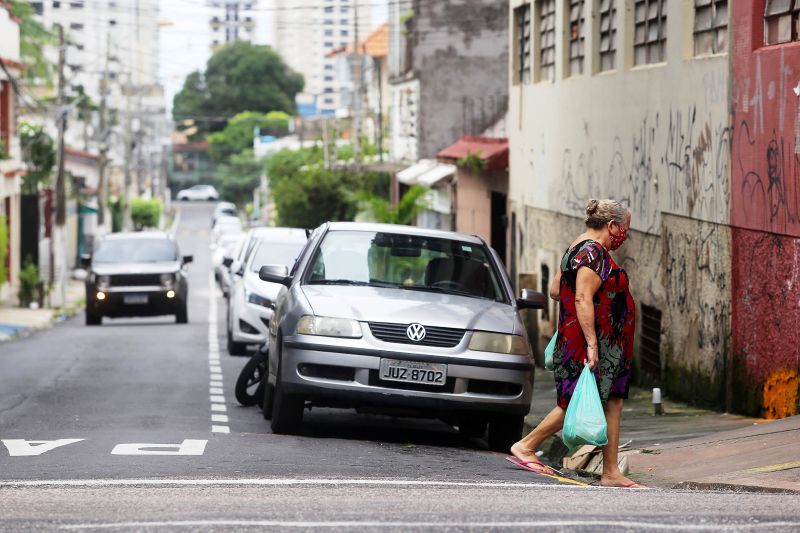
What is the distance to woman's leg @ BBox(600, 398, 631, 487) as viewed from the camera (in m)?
9.34

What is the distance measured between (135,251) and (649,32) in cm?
1489

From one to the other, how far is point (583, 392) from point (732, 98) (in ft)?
20.2

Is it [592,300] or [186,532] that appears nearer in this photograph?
[186,532]

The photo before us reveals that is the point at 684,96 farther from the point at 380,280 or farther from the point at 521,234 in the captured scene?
the point at 521,234

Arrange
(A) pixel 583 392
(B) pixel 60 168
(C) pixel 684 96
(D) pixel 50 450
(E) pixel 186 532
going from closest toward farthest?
(E) pixel 186 532
(A) pixel 583 392
(D) pixel 50 450
(C) pixel 684 96
(B) pixel 60 168

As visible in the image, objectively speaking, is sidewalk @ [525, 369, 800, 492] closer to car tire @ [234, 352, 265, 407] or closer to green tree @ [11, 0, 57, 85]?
car tire @ [234, 352, 265, 407]

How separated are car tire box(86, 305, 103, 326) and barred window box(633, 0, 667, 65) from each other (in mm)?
15082

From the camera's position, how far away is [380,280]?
12.1 m

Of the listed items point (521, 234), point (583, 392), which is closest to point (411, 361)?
point (583, 392)

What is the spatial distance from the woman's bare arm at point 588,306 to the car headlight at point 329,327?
236 cm

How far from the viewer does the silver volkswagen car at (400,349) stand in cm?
1095

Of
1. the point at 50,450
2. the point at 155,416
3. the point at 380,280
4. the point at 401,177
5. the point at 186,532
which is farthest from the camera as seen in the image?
the point at 401,177

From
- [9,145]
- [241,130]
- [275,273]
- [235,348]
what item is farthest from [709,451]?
[241,130]

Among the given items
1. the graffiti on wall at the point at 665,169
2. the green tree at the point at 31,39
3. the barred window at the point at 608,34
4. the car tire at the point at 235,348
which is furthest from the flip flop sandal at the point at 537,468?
the green tree at the point at 31,39
